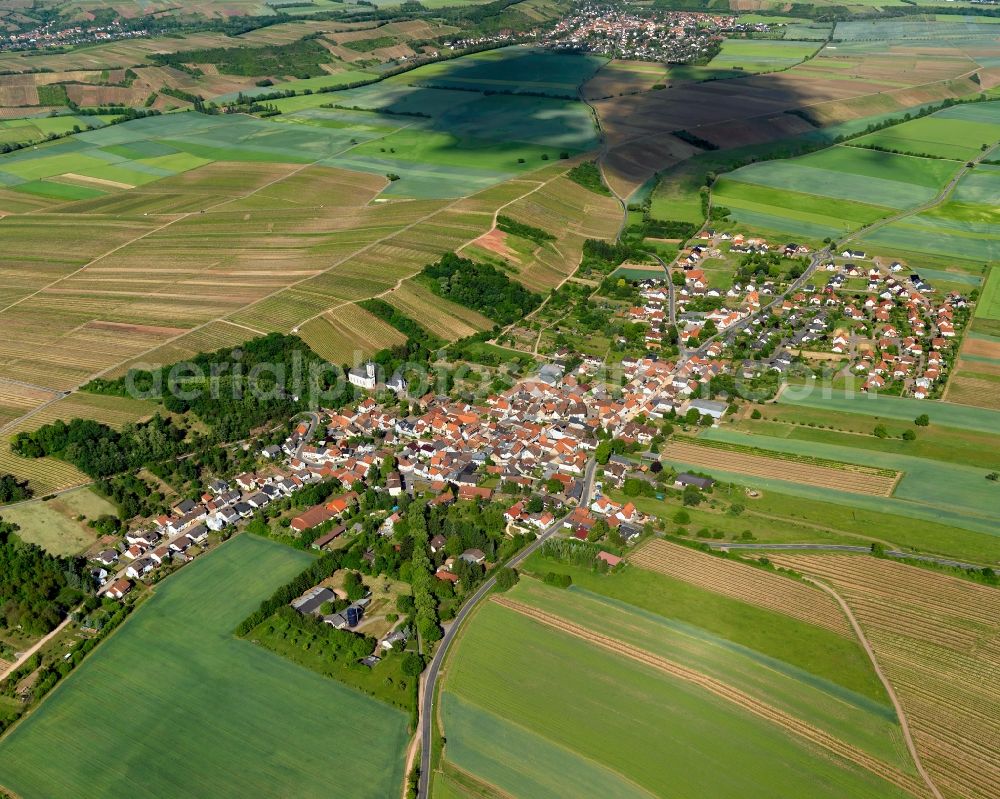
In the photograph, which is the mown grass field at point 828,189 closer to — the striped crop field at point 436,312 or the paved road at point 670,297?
the paved road at point 670,297

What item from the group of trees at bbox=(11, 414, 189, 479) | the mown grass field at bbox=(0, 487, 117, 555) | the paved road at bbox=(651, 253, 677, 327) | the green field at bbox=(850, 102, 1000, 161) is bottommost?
the mown grass field at bbox=(0, 487, 117, 555)

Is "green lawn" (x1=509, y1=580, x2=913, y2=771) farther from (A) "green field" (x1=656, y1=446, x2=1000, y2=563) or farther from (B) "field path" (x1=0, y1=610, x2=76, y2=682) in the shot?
(B) "field path" (x1=0, y1=610, x2=76, y2=682)

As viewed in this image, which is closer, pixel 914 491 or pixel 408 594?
pixel 408 594

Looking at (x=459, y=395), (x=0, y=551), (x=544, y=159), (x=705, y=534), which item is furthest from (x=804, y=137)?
(x=0, y=551)

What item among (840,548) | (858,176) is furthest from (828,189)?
(840,548)

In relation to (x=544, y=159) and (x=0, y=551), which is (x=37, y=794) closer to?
(x=0, y=551)

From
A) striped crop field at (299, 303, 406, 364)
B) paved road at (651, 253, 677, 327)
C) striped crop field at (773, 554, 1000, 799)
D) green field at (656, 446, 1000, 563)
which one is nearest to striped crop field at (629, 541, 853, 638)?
striped crop field at (773, 554, 1000, 799)
